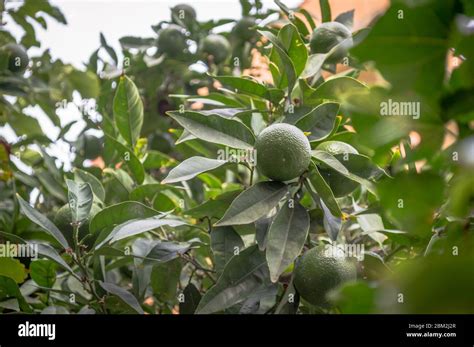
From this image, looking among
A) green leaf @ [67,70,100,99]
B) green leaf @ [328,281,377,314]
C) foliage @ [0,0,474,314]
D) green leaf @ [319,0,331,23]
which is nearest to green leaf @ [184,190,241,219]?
foliage @ [0,0,474,314]

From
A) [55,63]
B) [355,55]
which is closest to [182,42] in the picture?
[55,63]

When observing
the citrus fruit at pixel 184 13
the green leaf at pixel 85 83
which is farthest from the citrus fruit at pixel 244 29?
the green leaf at pixel 85 83

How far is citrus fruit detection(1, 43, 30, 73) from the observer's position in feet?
5.99

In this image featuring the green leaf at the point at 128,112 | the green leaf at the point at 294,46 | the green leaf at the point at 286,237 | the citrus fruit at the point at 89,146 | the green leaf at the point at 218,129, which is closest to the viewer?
the green leaf at the point at 286,237

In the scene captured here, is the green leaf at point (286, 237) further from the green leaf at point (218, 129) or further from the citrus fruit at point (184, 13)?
the citrus fruit at point (184, 13)

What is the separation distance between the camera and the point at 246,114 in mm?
1261

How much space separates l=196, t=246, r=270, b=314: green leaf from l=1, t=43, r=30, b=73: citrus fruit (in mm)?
1034

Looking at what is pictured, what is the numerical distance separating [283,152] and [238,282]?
0.81ft

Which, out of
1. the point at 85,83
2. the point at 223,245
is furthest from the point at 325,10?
the point at 85,83

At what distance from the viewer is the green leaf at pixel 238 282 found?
107 centimetres

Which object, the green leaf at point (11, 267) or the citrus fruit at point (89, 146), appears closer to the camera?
the green leaf at point (11, 267)

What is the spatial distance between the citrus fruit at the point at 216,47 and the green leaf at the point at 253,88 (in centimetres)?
76

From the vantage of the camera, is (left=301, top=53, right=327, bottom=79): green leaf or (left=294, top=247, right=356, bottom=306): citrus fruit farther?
(left=301, top=53, right=327, bottom=79): green leaf

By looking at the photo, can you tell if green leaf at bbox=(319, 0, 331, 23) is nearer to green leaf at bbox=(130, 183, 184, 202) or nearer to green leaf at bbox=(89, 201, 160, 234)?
green leaf at bbox=(130, 183, 184, 202)
